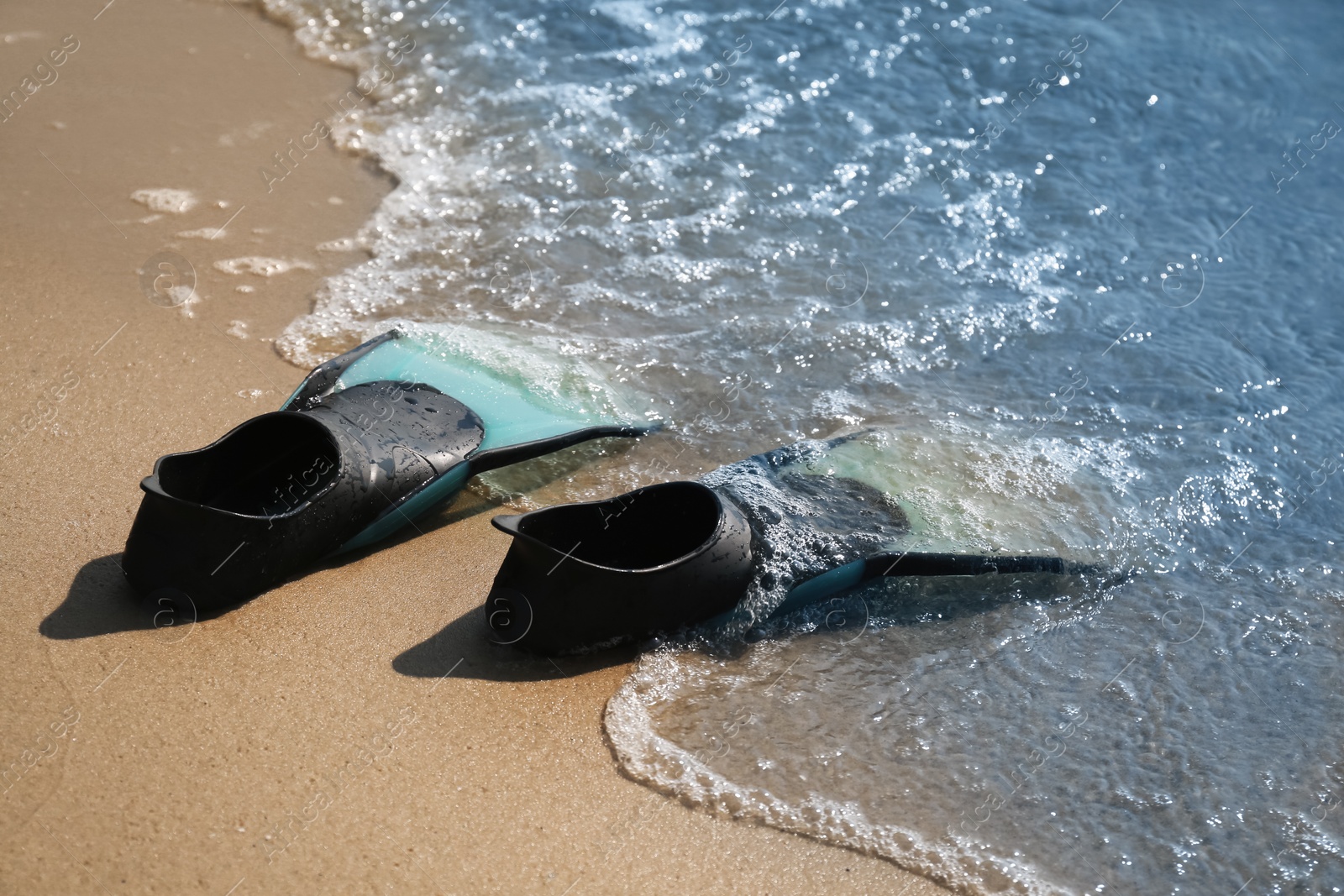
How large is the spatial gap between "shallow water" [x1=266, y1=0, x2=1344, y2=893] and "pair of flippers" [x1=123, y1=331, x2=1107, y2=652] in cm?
16

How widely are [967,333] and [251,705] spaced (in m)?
2.98

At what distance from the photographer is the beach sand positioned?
7.42 feet

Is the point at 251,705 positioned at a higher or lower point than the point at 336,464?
lower

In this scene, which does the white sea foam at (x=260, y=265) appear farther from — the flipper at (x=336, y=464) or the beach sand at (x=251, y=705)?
the flipper at (x=336, y=464)

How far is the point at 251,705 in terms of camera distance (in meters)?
2.56

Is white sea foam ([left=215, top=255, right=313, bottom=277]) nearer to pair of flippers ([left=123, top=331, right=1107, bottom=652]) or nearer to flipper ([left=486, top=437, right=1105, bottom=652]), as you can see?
pair of flippers ([left=123, top=331, right=1107, bottom=652])

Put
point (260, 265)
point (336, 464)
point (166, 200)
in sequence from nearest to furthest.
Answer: point (336, 464), point (260, 265), point (166, 200)

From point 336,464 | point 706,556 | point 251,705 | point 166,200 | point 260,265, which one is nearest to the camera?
point 251,705

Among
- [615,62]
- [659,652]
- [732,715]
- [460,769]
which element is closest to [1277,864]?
[732,715]

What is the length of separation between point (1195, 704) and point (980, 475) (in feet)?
3.15

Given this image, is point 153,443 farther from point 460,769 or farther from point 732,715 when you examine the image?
point 732,715

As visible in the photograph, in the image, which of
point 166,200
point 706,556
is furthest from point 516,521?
point 166,200

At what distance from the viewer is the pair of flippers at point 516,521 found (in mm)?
2670

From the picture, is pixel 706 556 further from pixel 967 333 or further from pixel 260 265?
pixel 260 265
